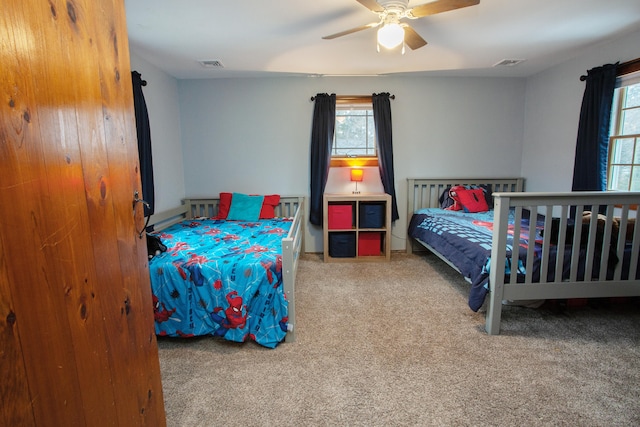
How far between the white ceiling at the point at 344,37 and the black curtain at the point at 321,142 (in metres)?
0.39

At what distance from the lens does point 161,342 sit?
215 cm

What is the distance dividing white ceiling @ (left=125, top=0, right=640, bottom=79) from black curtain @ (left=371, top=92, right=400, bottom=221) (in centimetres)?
37

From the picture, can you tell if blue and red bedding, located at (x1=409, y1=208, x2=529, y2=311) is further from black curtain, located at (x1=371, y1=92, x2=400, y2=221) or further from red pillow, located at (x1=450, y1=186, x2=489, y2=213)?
black curtain, located at (x1=371, y1=92, x2=400, y2=221)

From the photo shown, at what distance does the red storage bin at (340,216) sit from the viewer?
3.73 meters

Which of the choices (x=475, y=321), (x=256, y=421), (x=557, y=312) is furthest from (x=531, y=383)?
(x=256, y=421)

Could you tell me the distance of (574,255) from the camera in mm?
2131

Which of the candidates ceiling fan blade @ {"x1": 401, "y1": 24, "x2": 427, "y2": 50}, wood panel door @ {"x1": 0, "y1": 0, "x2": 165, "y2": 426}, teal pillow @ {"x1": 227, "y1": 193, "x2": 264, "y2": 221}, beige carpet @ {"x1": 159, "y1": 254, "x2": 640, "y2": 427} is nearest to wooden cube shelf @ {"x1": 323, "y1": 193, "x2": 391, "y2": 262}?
teal pillow @ {"x1": 227, "y1": 193, "x2": 264, "y2": 221}

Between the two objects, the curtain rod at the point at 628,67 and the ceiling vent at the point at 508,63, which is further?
the ceiling vent at the point at 508,63

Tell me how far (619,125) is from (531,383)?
2.70 meters

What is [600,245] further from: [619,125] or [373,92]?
[373,92]

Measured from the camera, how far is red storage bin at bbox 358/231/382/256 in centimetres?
383

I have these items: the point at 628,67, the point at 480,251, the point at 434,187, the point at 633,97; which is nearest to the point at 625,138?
the point at 633,97

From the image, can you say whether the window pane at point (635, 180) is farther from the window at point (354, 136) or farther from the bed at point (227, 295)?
the bed at point (227, 295)

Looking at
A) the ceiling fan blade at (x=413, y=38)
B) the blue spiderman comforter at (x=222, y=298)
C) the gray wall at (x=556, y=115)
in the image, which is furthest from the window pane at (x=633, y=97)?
the blue spiderman comforter at (x=222, y=298)
